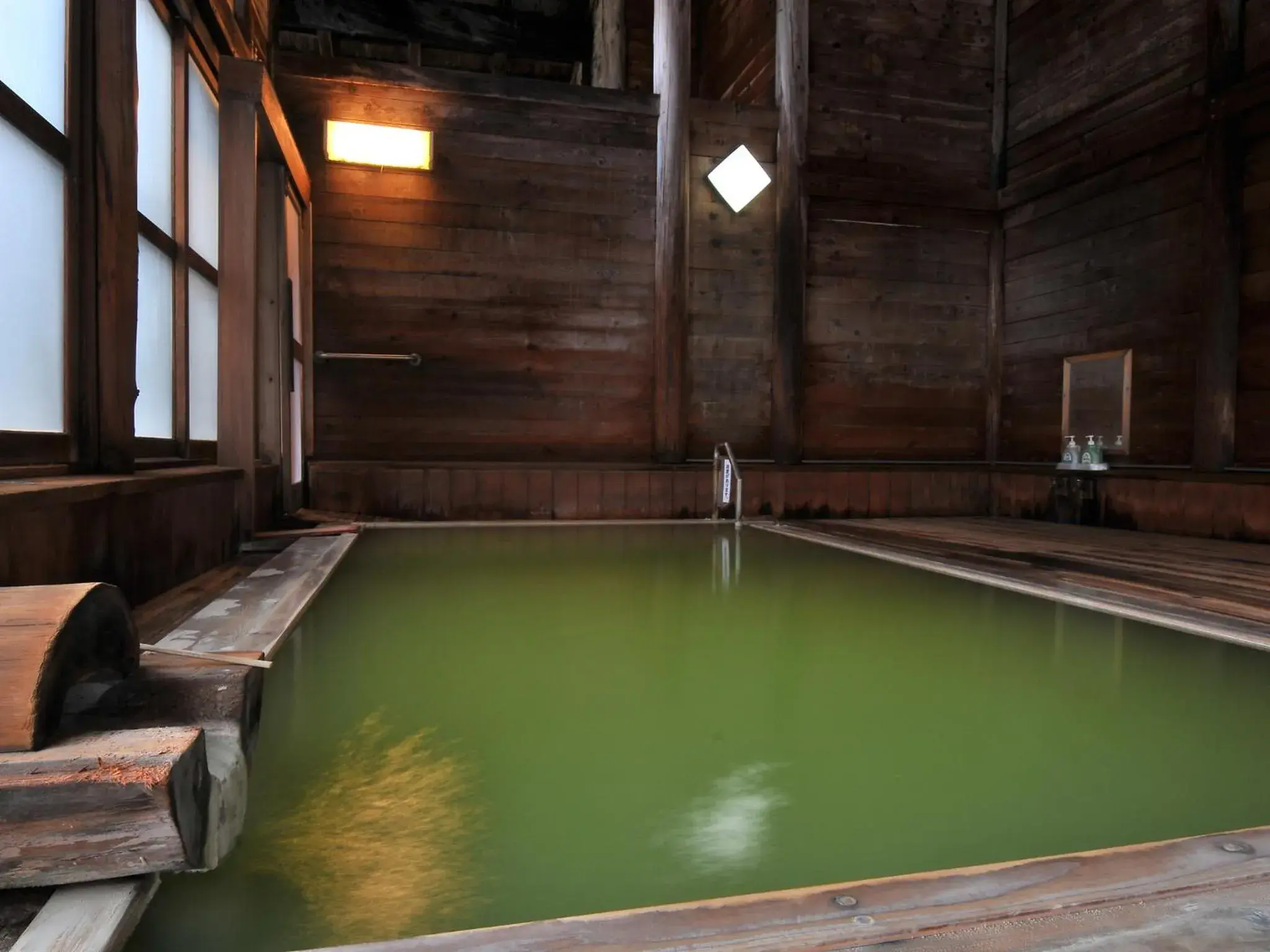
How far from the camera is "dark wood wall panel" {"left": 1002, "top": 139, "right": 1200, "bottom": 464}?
478cm

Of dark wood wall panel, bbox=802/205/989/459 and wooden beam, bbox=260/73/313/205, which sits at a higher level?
wooden beam, bbox=260/73/313/205

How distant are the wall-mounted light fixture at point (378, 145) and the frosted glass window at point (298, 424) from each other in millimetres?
1404

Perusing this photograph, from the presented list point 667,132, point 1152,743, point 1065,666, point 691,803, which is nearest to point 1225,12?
point 667,132

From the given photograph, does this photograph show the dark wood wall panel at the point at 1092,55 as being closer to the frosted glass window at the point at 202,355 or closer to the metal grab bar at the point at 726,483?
the metal grab bar at the point at 726,483

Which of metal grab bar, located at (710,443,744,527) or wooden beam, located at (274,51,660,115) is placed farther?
metal grab bar, located at (710,443,744,527)

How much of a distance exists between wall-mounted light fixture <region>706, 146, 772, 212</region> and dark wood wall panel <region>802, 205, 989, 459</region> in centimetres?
53

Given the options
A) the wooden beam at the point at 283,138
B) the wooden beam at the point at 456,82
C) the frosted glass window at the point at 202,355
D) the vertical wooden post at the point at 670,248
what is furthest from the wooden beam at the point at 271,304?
the vertical wooden post at the point at 670,248

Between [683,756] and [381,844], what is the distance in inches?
20.8

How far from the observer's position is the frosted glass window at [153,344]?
238 centimetres

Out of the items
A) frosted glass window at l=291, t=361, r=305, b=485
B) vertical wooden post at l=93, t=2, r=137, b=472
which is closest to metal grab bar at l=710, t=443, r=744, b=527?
frosted glass window at l=291, t=361, r=305, b=485

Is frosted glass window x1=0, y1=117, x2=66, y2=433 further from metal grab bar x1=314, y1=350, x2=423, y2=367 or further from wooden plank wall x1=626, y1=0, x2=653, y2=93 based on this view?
wooden plank wall x1=626, y1=0, x2=653, y2=93

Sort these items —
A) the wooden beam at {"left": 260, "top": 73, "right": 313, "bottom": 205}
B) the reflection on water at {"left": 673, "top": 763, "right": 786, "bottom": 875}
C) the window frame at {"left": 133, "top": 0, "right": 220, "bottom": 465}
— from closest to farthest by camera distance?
the reflection on water at {"left": 673, "top": 763, "right": 786, "bottom": 875} < the window frame at {"left": 133, "top": 0, "right": 220, "bottom": 465} < the wooden beam at {"left": 260, "top": 73, "right": 313, "bottom": 205}

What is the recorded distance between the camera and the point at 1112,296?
17.2 ft

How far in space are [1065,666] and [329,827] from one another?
1700mm
